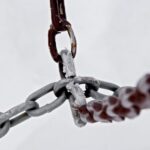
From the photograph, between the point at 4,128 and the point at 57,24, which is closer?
the point at 4,128

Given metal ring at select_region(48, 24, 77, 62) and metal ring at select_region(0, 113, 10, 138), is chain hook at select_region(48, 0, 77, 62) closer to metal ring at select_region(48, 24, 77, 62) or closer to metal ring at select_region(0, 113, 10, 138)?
metal ring at select_region(48, 24, 77, 62)

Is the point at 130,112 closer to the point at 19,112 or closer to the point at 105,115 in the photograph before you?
the point at 105,115

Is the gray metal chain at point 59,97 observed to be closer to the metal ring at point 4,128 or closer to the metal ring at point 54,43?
the metal ring at point 4,128

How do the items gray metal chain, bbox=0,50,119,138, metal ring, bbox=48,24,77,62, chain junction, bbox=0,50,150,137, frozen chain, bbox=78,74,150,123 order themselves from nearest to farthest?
frozen chain, bbox=78,74,150,123
chain junction, bbox=0,50,150,137
gray metal chain, bbox=0,50,119,138
metal ring, bbox=48,24,77,62

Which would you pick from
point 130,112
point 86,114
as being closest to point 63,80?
point 86,114

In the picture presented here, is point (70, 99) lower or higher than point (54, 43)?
lower

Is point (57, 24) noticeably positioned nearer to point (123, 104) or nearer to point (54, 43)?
point (54, 43)

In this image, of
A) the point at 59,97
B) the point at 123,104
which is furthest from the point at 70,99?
the point at 123,104

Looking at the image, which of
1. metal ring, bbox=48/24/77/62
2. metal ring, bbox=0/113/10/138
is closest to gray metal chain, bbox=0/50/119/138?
metal ring, bbox=0/113/10/138
